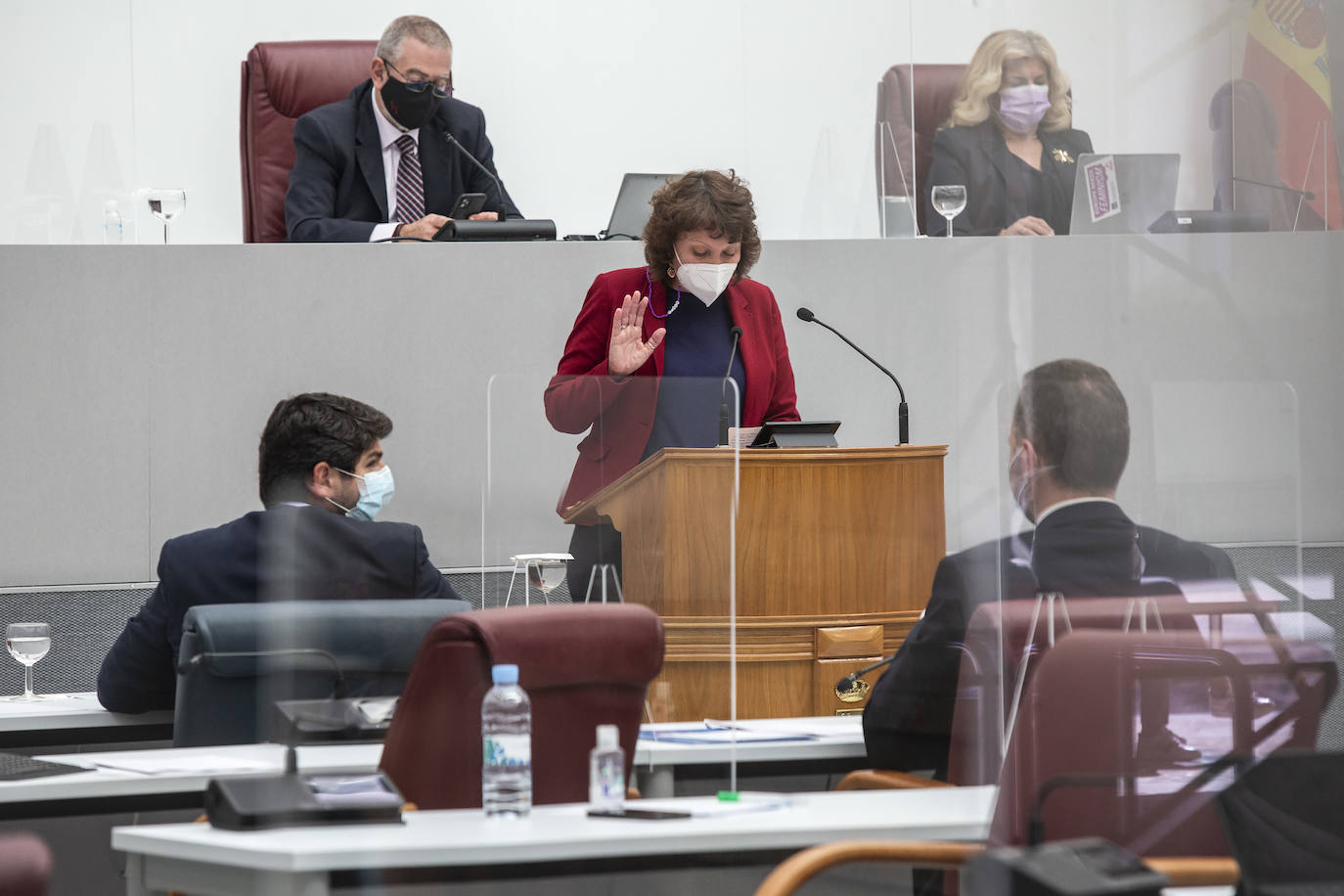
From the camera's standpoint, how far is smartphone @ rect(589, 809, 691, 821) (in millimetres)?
1551

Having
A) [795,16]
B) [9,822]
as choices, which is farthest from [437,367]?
[9,822]

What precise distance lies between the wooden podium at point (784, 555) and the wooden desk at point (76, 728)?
765mm

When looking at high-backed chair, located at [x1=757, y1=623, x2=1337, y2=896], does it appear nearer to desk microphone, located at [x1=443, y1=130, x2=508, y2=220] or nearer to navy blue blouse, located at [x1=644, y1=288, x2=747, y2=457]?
navy blue blouse, located at [x1=644, y1=288, x2=747, y2=457]

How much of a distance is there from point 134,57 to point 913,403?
359cm

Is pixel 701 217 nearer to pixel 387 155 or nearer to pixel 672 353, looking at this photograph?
pixel 672 353

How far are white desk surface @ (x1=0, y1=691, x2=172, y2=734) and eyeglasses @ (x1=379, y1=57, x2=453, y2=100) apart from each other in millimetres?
1799

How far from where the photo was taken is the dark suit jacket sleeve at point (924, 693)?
1846mm

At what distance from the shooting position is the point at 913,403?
2.25 meters

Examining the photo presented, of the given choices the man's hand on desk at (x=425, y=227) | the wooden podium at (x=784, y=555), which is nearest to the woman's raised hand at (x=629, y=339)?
the wooden podium at (x=784, y=555)

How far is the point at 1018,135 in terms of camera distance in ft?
5.15

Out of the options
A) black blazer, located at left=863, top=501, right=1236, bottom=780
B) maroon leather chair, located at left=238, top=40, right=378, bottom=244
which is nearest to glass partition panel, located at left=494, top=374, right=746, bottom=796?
black blazer, located at left=863, top=501, right=1236, bottom=780

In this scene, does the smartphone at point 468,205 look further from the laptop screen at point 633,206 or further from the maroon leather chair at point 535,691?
the maroon leather chair at point 535,691

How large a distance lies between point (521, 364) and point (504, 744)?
205cm

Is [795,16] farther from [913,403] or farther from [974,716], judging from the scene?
[974,716]
